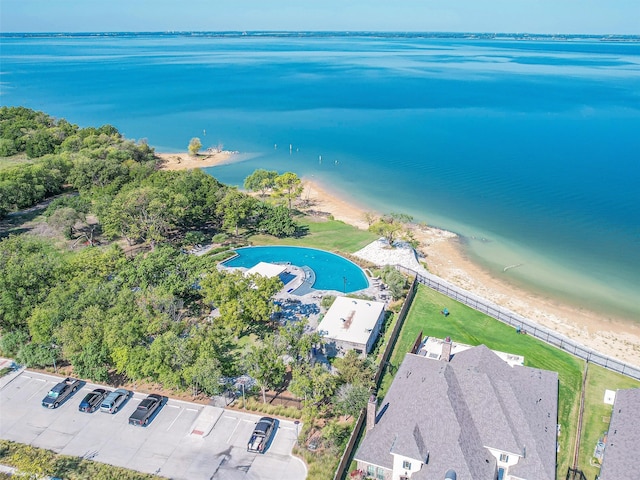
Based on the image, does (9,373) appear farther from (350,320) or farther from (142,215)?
(350,320)

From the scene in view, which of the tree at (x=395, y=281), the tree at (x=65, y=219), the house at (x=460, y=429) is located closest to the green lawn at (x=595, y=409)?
the house at (x=460, y=429)

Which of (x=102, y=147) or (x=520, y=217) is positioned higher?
(x=102, y=147)

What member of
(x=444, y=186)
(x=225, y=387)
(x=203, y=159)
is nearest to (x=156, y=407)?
(x=225, y=387)

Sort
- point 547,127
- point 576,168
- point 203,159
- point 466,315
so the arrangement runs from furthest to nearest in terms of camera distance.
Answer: point 547,127
point 203,159
point 576,168
point 466,315

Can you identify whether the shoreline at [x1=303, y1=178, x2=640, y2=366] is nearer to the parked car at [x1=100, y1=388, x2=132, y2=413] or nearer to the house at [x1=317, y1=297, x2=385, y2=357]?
the house at [x1=317, y1=297, x2=385, y2=357]

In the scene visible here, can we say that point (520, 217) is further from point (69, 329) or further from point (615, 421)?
point (69, 329)
